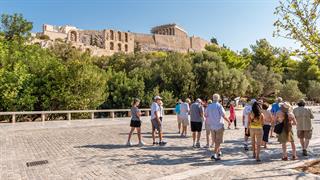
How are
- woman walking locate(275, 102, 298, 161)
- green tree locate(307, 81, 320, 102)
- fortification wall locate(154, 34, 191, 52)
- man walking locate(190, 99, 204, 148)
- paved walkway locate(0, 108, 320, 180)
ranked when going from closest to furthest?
paved walkway locate(0, 108, 320, 180)
woman walking locate(275, 102, 298, 161)
man walking locate(190, 99, 204, 148)
green tree locate(307, 81, 320, 102)
fortification wall locate(154, 34, 191, 52)

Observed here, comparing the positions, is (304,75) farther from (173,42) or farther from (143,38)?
(143,38)

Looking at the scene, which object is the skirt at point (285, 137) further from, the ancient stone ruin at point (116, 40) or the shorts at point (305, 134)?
the ancient stone ruin at point (116, 40)

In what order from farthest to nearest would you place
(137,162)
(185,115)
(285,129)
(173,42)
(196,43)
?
1. (196,43)
2. (173,42)
3. (185,115)
4. (285,129)
5. (137,162)

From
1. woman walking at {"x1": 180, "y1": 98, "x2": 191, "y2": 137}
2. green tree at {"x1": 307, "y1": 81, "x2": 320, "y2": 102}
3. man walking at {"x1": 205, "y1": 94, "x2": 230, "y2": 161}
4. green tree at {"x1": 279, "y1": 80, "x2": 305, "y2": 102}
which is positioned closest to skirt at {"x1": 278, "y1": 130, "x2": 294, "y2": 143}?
man walking at {"x1": 205, "y1": 94, "x2": 230, "y2": 161}

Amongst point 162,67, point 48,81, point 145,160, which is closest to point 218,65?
point 162,67

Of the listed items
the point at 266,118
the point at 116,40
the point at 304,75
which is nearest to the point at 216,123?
the point at 266,118

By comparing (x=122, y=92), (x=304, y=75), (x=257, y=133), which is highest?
(x=304, y=75)

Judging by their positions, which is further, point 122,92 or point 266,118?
point 122,92

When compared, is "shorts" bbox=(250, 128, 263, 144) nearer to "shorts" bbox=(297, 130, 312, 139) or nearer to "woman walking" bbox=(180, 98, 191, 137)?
"shorts" bbox=(297, 130, 312, 139)

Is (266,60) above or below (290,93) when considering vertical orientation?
above

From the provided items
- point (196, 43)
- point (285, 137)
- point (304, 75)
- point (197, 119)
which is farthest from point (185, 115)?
point (196, 43)

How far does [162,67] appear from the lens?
38188 mm

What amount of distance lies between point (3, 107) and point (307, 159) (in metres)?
22.5

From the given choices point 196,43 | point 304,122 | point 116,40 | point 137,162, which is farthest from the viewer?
point 196,43
